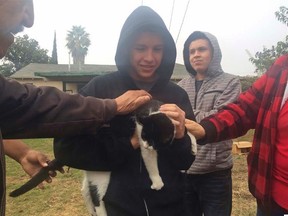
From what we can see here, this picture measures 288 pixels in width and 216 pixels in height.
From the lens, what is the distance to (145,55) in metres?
1.95

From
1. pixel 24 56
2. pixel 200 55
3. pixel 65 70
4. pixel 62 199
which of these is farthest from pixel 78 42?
pixel 200 55

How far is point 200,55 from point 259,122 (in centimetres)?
130

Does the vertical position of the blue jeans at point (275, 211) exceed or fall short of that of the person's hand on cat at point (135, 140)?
it falls short

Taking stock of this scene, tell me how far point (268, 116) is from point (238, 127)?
28cm

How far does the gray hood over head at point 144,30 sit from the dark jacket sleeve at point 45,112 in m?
0.47

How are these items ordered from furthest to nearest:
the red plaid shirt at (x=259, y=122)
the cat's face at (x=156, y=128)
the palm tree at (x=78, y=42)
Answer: the palm tree at (x=78, y=42) → the red plaid shirt at (x=259, y=122) → the cat's face at (x=156, y=128)

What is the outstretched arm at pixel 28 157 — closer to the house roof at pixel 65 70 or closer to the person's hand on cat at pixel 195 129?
the person's hand on cat at pixel 195 129

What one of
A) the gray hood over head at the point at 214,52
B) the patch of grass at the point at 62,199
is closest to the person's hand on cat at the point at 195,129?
the gray hood over head at the point at 214,52

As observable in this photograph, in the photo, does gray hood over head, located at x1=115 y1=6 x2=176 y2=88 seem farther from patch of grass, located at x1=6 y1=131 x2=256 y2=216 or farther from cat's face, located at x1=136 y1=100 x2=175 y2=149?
patch of grass, located at x1=6 y1=131 x2=256 y2=216

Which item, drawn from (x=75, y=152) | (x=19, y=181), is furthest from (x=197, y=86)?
(x=19, y=181)

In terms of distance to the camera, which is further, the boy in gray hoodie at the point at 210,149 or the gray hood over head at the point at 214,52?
the gray hood over head at the point at 214,52

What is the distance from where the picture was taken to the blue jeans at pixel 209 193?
2.85 m

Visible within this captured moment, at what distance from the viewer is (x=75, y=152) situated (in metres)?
1.66

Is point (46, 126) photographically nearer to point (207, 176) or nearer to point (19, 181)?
point (207, 176)
